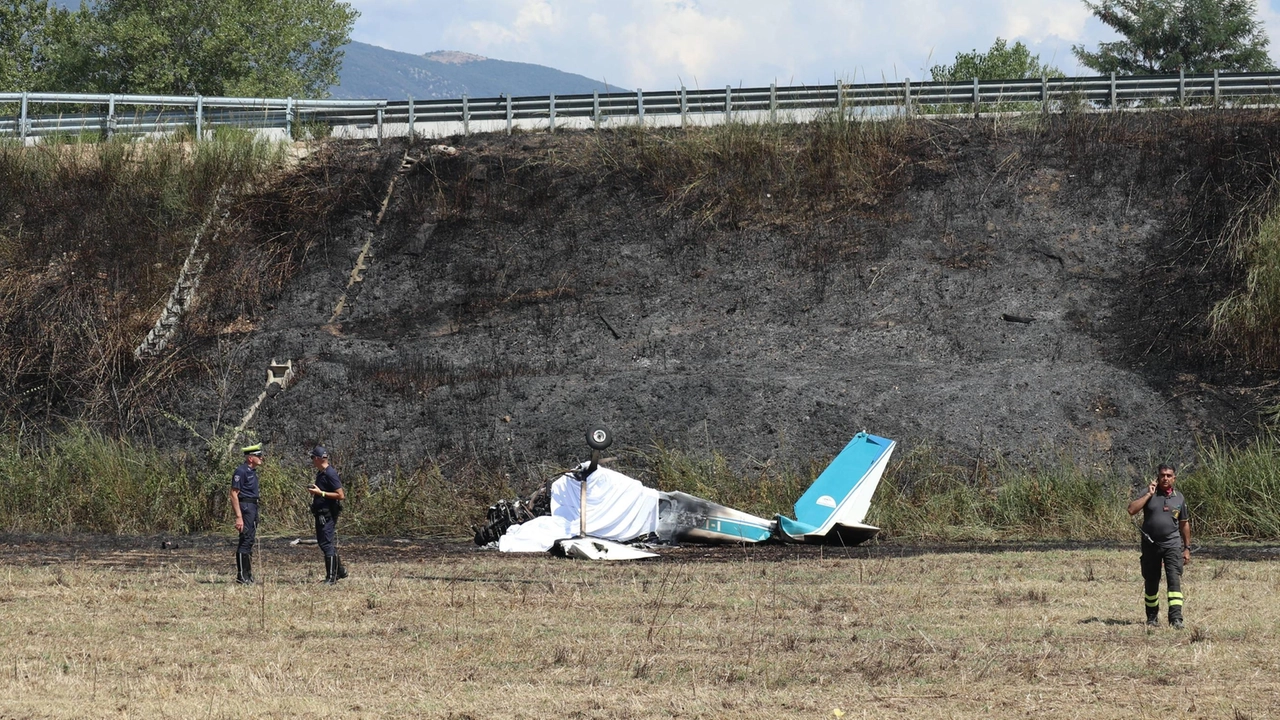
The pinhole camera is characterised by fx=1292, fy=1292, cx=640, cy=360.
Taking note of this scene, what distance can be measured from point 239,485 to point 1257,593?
962cm

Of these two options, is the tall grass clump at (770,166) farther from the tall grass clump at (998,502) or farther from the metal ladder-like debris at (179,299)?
the tall grass clump at (998,502)

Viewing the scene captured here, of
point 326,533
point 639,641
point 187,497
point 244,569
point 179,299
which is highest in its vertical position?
point 179,299

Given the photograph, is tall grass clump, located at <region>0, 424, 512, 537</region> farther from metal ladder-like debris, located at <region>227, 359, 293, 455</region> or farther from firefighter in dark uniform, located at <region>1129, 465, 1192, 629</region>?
firefighter in dark uniform, located at <region>1129, 465, 1192, 629</region>

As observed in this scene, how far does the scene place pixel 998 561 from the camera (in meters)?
14.2

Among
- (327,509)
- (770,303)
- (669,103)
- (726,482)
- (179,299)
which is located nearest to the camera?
(327,509)

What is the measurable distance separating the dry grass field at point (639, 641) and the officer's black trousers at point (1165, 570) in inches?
8.2

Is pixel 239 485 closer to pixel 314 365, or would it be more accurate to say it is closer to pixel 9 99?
pixel 314 365

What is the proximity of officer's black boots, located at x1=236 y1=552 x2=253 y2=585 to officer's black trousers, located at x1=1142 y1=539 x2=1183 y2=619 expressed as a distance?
8115mm

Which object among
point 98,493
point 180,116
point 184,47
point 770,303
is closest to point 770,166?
point 770,303

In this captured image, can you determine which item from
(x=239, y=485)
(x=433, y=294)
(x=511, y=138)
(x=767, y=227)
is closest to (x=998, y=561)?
(x=239, y=485)

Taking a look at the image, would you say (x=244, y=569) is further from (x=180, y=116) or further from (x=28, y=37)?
(x=28, y=37)

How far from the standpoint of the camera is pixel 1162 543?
389 inches

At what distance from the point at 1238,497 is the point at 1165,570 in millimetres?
8297

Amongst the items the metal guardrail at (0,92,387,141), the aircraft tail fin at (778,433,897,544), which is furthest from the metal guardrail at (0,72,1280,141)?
the aircraft tail fin at (778,433,897,544)
